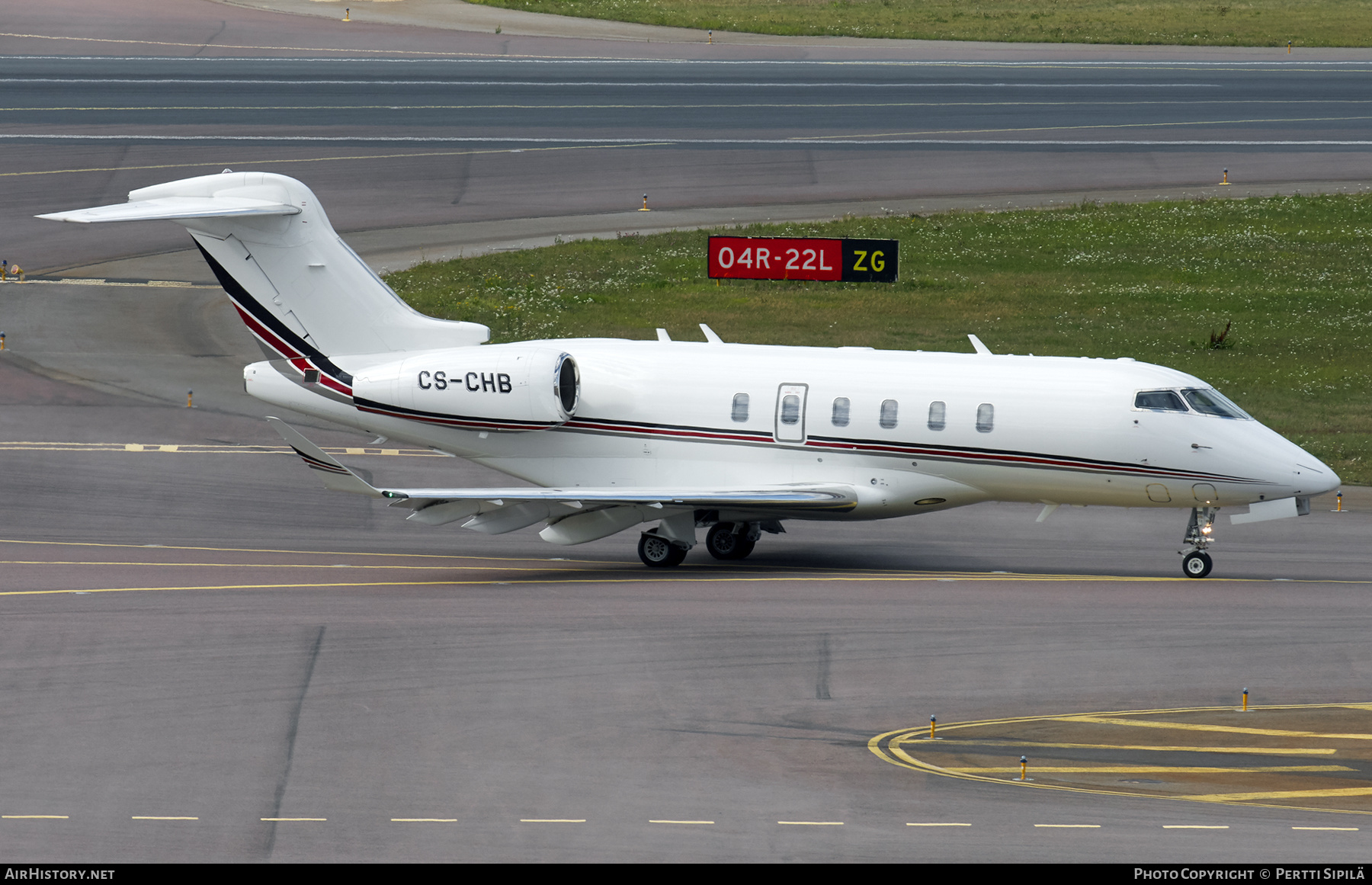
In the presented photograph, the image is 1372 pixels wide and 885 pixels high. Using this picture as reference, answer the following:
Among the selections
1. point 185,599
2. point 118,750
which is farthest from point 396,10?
point 118,750

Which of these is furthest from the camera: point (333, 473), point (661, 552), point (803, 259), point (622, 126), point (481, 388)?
point (622, 126)

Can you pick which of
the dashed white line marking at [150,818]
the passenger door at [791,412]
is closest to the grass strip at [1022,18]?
the passenger door at [791,412]

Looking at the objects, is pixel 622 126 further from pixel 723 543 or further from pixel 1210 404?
pixel 1210 404

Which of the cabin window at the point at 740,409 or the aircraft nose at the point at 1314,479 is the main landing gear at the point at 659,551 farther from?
the aircraft nose at the point at 1314,479

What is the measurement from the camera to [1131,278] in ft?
162

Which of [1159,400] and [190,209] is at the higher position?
[190,209]

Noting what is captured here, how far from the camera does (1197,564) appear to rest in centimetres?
2692

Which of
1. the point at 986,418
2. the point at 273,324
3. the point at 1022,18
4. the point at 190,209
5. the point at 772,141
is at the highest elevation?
the point at 1022,18

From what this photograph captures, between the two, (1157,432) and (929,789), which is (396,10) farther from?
(929,789)

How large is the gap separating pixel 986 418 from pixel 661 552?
18.3 ft

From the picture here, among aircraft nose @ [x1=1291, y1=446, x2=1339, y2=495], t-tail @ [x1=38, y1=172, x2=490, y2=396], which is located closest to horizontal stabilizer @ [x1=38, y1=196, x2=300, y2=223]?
t-tail @ [x1=38, y1=172, x2=490, y2=396]

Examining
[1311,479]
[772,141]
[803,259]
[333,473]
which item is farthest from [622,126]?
[1311,479]

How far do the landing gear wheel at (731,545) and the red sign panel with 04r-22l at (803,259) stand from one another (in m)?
19.9
